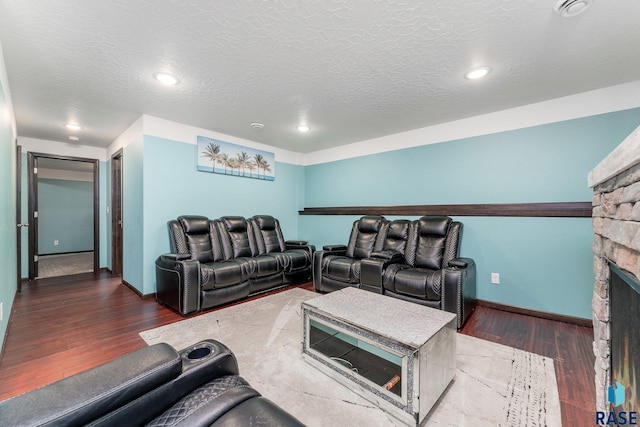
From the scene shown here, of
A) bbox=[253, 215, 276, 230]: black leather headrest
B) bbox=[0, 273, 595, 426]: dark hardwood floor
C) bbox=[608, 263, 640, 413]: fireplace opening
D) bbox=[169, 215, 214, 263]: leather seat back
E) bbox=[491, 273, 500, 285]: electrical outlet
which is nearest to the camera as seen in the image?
bbox=[608, 263, 640, 413]: fireplace opening

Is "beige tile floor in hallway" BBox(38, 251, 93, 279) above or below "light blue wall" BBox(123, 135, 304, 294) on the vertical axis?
below

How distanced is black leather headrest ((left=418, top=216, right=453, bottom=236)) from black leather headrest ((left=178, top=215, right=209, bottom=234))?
285 cm

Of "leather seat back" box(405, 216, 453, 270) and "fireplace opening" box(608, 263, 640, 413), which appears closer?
"fireplace opening" box(608, 263, 640, 413)

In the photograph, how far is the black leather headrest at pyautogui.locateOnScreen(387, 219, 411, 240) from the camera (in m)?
3.57

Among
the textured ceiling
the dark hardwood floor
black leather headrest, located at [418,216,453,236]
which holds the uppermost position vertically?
the textured ceiling

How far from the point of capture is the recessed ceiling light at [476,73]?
7.36ft

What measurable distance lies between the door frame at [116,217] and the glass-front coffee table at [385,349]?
4.12m

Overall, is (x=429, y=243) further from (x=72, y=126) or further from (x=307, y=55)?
(x=72, y=126)

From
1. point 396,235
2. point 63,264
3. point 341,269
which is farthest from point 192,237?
point 63,264

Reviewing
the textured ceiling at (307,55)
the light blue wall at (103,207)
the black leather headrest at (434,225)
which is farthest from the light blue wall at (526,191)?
the light blue wall at (103,207)

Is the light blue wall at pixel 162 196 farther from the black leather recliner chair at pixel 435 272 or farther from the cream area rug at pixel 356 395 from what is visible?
the black leather recliner chair at pixel 435 272

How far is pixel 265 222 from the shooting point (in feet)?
14.2

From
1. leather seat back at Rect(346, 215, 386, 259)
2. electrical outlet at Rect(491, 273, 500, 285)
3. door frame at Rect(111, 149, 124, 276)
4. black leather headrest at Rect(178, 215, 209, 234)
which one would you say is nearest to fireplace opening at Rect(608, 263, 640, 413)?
electrical outlet at Rect(491, 273, 500, 285)

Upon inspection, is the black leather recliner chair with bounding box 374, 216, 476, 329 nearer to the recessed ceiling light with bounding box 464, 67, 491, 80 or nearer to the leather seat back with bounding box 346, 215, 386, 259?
the leather seat back with bounding box 346, 215, 386, 259
